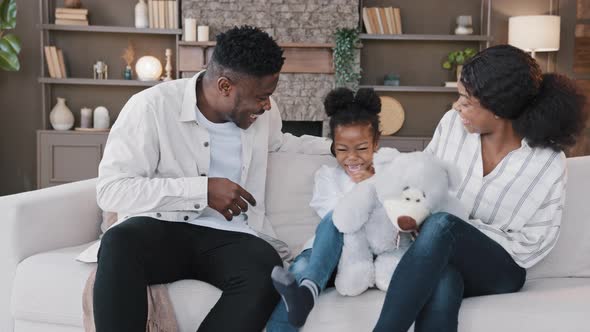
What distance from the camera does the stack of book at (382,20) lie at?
567 cm

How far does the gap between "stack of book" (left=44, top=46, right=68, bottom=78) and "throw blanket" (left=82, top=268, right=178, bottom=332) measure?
4103 mm

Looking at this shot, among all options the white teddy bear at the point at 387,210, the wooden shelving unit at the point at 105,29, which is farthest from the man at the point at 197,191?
the wooden shelving unit at the point at 105,29

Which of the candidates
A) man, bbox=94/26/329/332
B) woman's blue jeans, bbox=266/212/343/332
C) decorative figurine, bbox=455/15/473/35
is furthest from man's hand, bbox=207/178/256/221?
decorative figurine, bbox=455/15/473/35

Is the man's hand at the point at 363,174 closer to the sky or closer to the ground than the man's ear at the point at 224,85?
closer to the ground

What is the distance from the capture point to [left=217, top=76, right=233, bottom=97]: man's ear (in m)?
1.99

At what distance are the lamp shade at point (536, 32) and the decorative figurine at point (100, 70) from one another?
333cm

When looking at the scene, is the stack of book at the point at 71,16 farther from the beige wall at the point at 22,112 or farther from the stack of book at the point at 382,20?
the stack of book at the point at 382,20

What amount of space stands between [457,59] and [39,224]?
4273mm

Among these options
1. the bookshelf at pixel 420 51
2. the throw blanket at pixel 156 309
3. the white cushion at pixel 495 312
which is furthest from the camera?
the bookshelf at pixel 420 51

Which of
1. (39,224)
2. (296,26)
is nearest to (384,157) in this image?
(39,224)

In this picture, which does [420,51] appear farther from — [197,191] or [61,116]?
[197,191]

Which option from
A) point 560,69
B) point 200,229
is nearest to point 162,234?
point 200,229

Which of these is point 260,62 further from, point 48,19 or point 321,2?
point 48,19

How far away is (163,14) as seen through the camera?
18.4 ft
